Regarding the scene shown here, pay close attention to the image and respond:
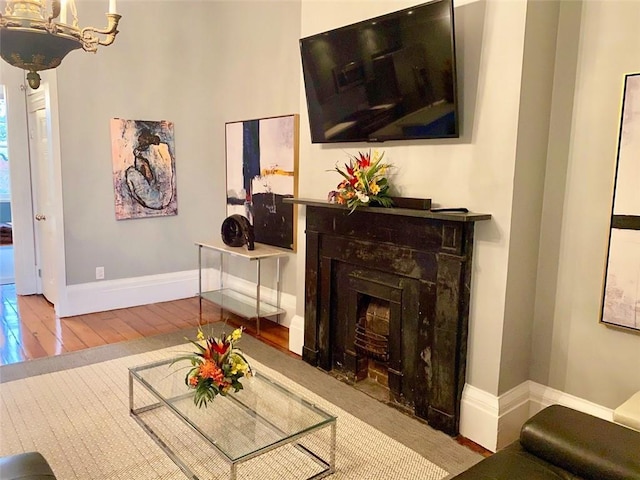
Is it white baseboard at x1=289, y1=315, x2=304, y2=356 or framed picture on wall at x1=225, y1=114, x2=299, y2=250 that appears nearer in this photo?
white baseboard at x1=289, y1=315, x2=304, y2=356

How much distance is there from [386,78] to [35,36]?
1.74 metres

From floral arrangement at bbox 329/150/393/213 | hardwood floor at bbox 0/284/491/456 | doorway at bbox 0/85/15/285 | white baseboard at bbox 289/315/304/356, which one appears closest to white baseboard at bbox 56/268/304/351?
hardwood floor at bbox 0/284/491/456

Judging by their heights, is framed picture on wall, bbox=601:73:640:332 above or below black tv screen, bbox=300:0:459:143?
below

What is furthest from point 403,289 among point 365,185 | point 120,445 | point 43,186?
point 43,186

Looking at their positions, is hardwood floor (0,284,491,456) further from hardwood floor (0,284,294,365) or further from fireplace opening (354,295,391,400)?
fireplace opening (354,295,391,400)

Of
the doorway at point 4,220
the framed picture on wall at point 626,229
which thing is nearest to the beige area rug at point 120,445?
the framed picture on wall at point 626,229

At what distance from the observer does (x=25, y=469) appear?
164 cm

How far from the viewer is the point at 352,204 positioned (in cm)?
298

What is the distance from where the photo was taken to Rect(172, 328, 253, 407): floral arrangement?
2.27 meters

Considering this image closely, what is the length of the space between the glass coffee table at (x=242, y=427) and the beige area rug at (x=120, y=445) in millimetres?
12

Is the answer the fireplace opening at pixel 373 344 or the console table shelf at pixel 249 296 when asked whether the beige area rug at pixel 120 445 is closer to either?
the fireplace opening at pixel 373 344

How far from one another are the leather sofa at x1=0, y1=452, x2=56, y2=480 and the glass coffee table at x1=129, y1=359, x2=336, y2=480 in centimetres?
64

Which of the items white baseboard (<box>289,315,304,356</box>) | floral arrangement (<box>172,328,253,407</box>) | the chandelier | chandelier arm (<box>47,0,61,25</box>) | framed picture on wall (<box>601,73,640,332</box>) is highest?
chandelier arm (<box>47,0,61,25</box>)

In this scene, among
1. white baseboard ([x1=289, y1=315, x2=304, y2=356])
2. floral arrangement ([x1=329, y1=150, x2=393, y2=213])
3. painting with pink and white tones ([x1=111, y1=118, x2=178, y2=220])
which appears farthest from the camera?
painting with pink and white tones ([x1=111, y1=118, x2=178, y2=220])
